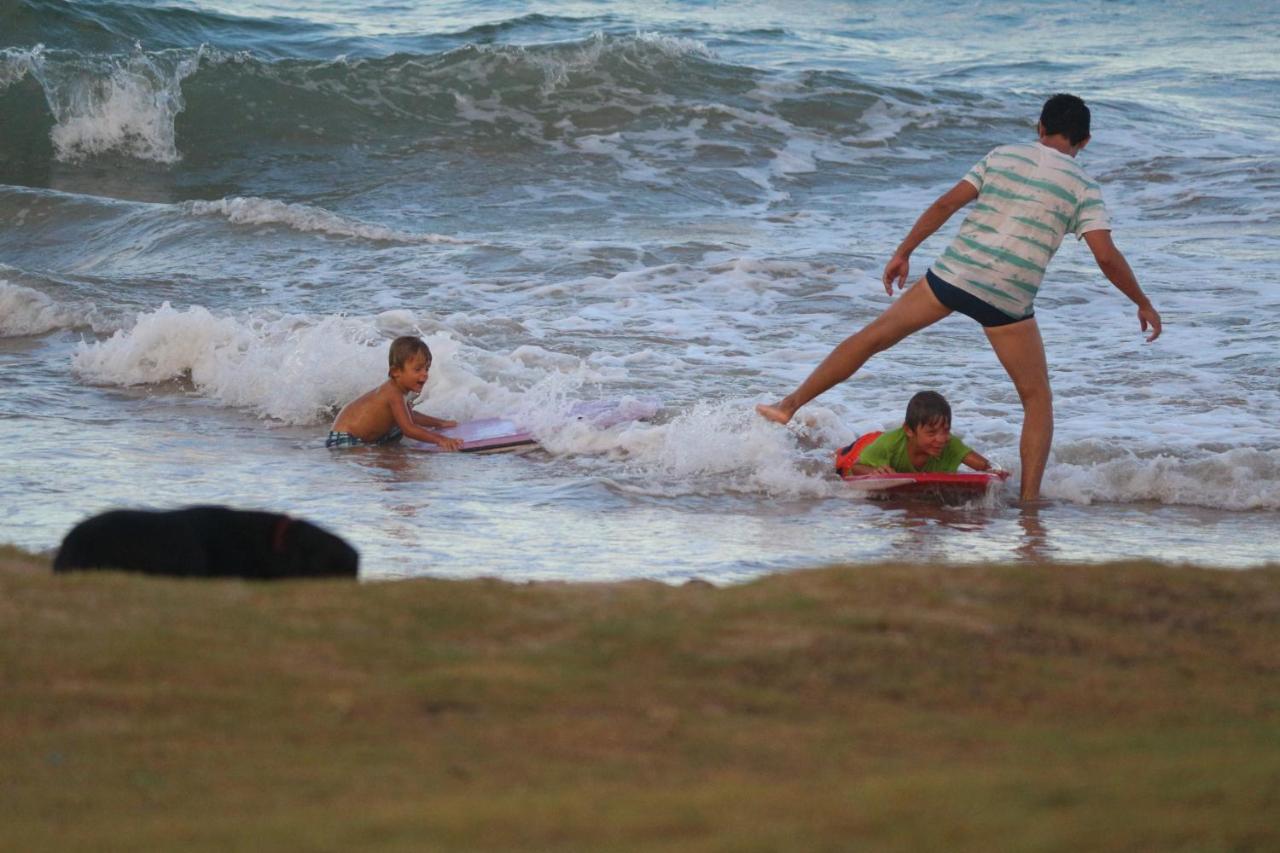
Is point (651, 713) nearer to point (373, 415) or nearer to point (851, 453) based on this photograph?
point (851, 453)

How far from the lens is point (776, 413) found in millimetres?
8234

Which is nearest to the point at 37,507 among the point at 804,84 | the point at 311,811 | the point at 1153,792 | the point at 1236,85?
the point at 311,811

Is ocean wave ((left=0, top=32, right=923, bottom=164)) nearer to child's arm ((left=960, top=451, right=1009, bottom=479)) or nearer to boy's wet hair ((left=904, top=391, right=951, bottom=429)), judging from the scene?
child's arm ((left=960, top=451, right=1009, bottom=479))

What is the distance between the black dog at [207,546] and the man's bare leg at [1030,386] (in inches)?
156

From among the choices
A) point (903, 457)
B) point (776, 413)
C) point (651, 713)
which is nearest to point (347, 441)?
point (776, 413)

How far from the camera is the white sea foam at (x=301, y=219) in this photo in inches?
592

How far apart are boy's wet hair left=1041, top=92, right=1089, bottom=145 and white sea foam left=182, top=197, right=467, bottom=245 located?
8.36 m

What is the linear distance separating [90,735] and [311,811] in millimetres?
623

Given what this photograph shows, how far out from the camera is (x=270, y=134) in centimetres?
2100

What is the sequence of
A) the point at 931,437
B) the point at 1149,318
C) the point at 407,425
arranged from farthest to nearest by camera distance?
the point at 407,425 → the point at 931,437 → the point at 1149,318

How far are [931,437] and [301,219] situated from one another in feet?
30.4

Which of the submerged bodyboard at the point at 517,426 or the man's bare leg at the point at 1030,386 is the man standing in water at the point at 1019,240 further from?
the submerged bodyboard at the point at 517,426

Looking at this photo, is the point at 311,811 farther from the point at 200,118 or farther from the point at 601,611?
the point at 200,118

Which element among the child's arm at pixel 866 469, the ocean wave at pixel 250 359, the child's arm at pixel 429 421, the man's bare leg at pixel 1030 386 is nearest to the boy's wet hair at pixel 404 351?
the child's arm at pixel 429 421
